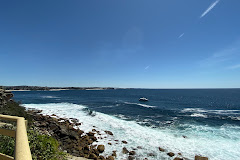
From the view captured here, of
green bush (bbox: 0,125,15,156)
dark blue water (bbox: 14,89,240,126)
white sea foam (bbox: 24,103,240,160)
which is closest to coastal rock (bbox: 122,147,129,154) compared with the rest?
white sea foam (bbox: 24,103,240,160)

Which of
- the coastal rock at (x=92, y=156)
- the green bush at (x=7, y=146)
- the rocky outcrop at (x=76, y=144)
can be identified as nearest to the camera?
the green bush at (x=7, y=146)

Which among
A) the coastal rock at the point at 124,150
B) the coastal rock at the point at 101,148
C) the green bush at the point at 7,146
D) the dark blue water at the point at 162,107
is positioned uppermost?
the green bush at the point at 7,146

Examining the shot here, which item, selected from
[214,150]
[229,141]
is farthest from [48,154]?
[229,141]

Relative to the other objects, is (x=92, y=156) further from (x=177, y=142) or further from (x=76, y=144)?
(x=177, y=142)

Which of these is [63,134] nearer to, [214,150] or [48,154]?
[48,154]

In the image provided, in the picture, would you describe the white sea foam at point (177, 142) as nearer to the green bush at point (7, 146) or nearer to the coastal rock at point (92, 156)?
the coastal rock at point (92, 156)

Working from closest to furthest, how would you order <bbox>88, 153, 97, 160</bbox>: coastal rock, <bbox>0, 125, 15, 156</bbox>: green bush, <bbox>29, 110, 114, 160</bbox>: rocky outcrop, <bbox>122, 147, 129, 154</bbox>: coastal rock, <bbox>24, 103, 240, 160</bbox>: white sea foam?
<bbox>0, 125, 15, 156</bbox>: green bush → <bbox>88, 153, 97, 160</bbox>: coastal rock → <bbox>29, 110, 114, 160</bbox>: rocky outcrop → <bbox>122, 147, 129, 154</bbox>: coastal rock → <bbox>24, 103, 240, 160</bbox>: white sea foam

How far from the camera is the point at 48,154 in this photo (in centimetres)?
599

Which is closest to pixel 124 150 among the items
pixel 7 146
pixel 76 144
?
pixel 76 144

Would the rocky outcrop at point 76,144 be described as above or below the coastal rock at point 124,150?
above

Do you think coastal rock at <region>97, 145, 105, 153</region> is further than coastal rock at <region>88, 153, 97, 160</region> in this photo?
Yes

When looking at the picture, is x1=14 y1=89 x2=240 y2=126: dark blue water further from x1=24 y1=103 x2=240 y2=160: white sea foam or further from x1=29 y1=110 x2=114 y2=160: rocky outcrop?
x1=29 y1=110 x2=114 y2=160: rocky outcrop

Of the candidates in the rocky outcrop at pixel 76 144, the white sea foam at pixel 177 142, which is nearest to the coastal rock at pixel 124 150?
the white sea foam at pixel 177 142

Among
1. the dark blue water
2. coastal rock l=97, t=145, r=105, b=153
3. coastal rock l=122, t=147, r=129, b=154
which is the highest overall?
coastal rock l=97, t=145, r=105, b=153
